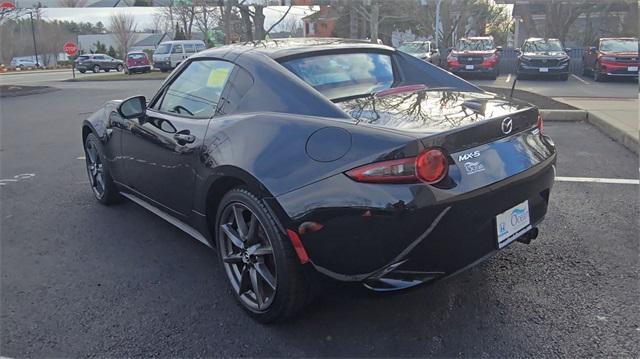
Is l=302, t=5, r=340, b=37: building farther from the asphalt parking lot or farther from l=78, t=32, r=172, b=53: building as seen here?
the asphalt parking lot

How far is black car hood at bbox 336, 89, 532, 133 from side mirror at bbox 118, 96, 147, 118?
5.64 feet

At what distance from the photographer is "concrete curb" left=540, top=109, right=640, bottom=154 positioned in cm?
665

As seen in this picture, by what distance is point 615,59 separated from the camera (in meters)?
17.9

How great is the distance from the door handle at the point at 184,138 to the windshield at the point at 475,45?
19176mm

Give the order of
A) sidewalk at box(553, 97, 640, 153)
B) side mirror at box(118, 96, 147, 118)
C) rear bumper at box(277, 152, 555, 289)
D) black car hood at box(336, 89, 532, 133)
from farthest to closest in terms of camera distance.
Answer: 1. sidewalk at box(553, 97, 640, 153)
2. side mirror at box(118, 96, 147, 118)
3. black car hood at box(336, 89, 532, 133)
4. rear bumper at box(277, 152, 555, 289)

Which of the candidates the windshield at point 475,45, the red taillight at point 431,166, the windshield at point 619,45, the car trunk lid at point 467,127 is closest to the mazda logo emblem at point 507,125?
the car trunk lid at point 467,127

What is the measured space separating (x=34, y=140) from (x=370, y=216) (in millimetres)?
8236

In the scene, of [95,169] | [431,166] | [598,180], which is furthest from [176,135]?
[598,180]

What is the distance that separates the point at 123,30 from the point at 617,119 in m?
68.3

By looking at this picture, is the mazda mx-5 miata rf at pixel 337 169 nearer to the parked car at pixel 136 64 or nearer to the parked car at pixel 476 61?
the parked car at pixel 476 61

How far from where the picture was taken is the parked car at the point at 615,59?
57.8 feet

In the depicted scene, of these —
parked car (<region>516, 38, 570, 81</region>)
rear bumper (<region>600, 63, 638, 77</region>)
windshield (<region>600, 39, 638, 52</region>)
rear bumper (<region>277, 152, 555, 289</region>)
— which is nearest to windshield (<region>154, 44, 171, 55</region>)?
parked car (<region>516, 38, 570, 81</region>)

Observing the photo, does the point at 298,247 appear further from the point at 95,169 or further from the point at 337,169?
the point at 95,169

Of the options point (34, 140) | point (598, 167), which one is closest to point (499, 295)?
point (598, 167)
